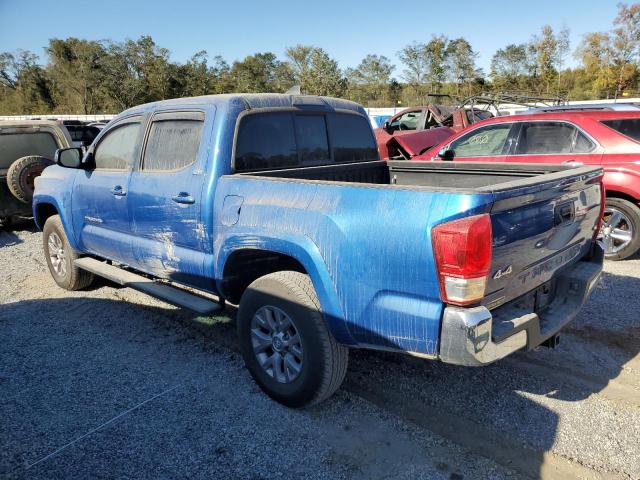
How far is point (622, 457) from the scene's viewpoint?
263cm

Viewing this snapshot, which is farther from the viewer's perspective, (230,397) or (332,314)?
(230,397)

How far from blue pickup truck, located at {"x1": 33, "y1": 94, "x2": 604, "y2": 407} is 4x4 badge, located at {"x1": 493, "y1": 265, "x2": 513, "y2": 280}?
0.03m

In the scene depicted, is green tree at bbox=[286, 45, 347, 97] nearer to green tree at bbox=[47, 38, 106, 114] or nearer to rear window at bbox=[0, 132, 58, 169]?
green tree at bbox=[47, 38, 106, 114]

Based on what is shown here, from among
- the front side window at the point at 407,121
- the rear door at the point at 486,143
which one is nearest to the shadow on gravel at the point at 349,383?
the rear door at the point at 486,143

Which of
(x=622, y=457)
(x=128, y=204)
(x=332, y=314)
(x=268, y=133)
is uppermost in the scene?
(x=268, y=133)

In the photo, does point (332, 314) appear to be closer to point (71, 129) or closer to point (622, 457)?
point (622, 457)

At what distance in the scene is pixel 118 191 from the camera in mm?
4270

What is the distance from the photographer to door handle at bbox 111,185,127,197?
4.21 m

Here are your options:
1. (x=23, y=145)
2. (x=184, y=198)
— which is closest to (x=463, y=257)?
(x=184, y=198)

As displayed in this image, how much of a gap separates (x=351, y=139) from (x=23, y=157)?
240 inches

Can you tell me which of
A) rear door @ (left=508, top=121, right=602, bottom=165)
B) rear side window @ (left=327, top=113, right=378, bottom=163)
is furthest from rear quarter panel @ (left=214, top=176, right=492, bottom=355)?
rear door @ (left=508, top=121, right=602, bottom=165)

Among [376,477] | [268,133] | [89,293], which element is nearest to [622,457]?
[376,477]

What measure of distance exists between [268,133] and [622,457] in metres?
3.01

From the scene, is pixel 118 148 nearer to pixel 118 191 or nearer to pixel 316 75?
pixel 118 191
